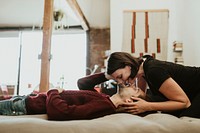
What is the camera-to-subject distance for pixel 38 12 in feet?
17.1

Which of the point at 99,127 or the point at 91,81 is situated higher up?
the point at 91,81

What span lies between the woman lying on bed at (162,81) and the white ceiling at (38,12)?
9.61ft

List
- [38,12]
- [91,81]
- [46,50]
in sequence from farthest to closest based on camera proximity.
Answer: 1. [38,12]
2. [46,50]
3. [91,81]

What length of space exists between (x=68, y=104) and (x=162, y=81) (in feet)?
1.66

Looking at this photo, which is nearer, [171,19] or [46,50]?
[46,50]

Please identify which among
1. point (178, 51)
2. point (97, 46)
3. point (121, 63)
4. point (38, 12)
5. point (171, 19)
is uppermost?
point (38, 12)

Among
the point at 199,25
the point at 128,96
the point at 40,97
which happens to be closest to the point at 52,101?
the point at 40,97

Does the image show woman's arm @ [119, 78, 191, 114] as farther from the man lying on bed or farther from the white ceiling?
the white ceiling

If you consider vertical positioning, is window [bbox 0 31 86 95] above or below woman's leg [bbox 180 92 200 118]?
above

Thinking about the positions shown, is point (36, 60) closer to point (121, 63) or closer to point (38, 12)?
point (38, 12)

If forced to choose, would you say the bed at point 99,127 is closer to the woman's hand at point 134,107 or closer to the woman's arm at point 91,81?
the woman's hand at point 134,107

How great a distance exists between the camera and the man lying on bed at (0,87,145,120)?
1.04m

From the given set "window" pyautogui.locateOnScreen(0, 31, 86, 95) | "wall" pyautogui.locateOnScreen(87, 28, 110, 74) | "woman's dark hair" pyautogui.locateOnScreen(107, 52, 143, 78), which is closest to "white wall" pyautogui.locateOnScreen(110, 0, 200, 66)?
"wall" pyautogui.locateOnScreen(87, 28, 110, 74)

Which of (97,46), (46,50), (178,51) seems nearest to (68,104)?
(46,50)
